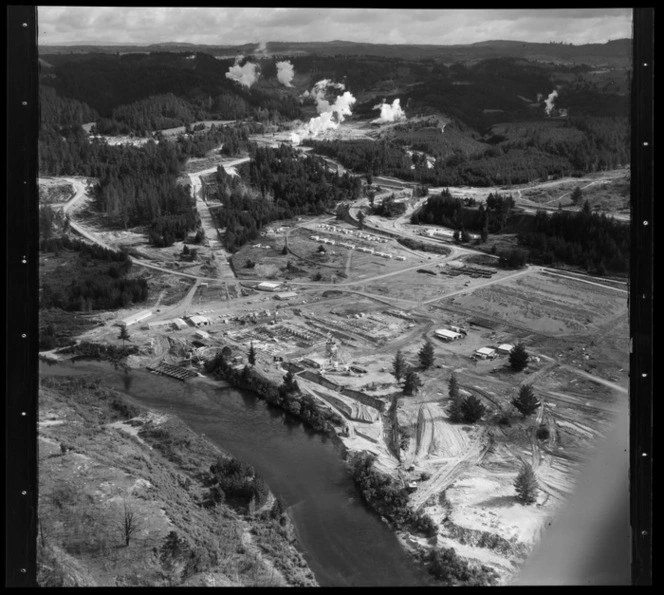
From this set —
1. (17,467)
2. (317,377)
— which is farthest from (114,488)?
(317,377)

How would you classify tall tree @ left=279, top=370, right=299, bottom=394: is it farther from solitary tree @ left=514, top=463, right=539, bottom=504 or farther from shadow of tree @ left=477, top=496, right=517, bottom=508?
solitary tree @ left=514, top=463, right=539, bottom=504

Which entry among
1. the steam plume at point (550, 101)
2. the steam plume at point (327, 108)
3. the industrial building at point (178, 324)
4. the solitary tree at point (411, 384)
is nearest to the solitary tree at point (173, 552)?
the solitary tree at point (411, 384)

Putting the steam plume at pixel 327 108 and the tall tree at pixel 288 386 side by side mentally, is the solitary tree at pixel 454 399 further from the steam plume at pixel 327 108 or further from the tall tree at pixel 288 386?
the steam plume at pixel 327 108

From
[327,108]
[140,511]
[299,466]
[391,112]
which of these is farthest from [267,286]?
[140,511]

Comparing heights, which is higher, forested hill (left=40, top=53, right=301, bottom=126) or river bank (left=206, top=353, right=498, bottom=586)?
forested hill (left=40, top=53, right=301, bottom=126)

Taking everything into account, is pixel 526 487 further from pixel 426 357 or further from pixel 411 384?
pixel 426 357

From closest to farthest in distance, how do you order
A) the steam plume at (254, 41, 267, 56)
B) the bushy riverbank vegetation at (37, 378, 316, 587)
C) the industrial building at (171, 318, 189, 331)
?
1. the bushy riverbank vegetation at (37, 378, 316, 587)
2. the steam plume at (254, 41, 267, 56)
3. the industrial building at (171, 318, 189, 331)

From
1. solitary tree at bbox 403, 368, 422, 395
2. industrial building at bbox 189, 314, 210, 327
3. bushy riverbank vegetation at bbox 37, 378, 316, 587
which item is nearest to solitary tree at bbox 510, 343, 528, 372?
solitary tree at bbox 403, 368, 422, 395
